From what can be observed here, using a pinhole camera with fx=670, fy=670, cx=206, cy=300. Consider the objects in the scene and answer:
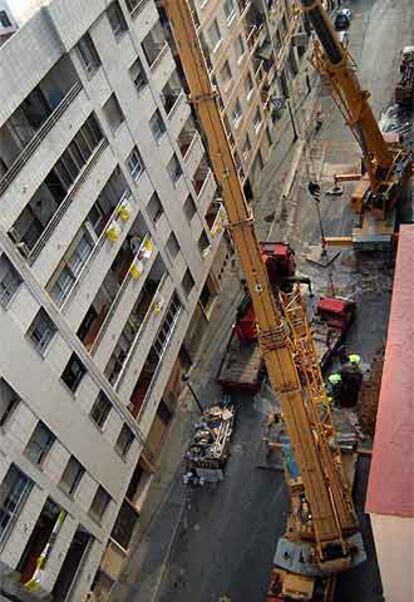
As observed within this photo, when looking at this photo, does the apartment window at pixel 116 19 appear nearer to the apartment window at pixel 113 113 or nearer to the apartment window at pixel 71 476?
the apartment window at pixel 113 113

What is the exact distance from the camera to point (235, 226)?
24047 millimetres

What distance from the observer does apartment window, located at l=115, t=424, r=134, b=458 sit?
35250mm

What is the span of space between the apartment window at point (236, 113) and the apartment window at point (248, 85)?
2532 mm

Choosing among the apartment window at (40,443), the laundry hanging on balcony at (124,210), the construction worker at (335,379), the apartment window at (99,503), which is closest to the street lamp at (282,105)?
the construction worker at (335,379)

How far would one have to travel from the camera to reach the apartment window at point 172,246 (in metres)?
40.5

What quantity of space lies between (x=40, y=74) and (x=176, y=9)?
9274 millimetres

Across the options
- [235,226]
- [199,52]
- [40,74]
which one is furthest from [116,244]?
[199,52]

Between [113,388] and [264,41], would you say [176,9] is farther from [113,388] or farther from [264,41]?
[264,41]

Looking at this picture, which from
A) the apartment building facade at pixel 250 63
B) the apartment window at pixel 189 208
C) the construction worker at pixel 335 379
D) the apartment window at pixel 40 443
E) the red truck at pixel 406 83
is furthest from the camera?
the red truck at pixel 406 83

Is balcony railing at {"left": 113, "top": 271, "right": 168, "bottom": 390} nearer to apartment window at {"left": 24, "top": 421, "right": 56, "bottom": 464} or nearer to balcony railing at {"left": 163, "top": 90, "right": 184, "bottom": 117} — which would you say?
apartment window at {"left": 24, "top": 421, "right": 56, "bottom": 464}

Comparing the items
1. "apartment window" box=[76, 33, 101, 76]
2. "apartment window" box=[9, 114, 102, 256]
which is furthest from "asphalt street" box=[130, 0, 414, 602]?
"apartment window" box=[76, 33, 101, 76]

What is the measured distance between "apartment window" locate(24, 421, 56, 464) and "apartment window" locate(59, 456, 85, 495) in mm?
1878

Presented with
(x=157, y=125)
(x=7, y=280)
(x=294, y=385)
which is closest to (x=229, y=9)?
A: (x=157, y=125)

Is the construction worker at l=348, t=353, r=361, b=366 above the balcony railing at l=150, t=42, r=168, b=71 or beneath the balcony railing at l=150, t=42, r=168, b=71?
beneath
